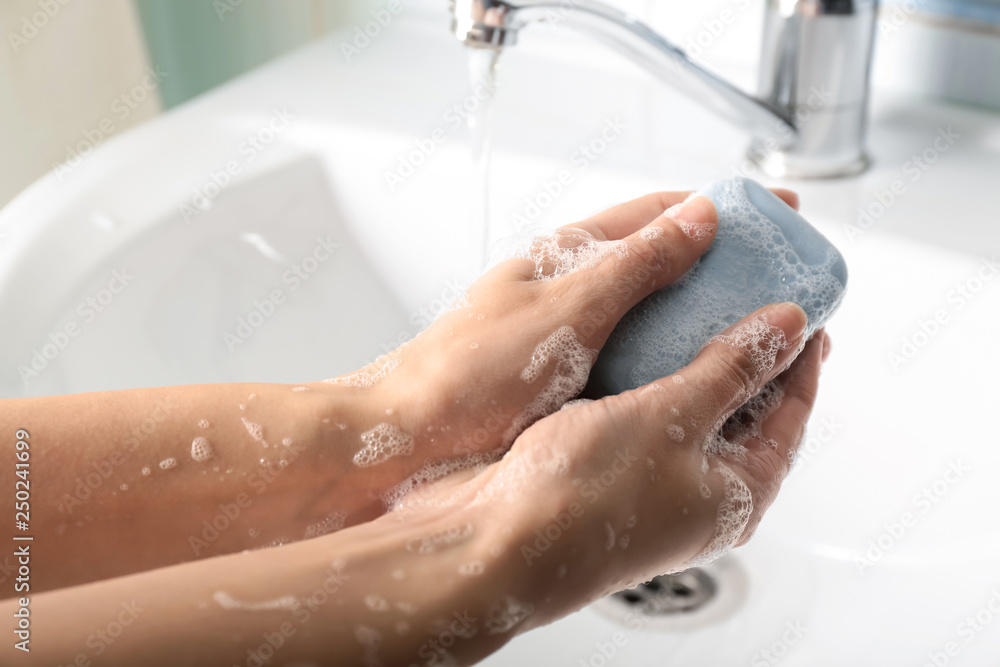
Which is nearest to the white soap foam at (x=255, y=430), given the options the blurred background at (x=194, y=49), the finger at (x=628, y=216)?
the finger at (x=628, y=216)

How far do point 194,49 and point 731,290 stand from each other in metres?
0.87

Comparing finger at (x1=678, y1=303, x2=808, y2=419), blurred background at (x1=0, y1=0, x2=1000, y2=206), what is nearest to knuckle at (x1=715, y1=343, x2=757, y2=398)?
finger at (x1=678, y1=303, x2=808, y2=419)

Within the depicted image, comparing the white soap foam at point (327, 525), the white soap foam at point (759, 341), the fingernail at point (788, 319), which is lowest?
the white soap foam at point (327, 525)

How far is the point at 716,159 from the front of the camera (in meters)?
0.81

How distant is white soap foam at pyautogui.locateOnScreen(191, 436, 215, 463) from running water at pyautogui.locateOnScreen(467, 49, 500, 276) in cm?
29

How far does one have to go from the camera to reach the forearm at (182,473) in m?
0.47

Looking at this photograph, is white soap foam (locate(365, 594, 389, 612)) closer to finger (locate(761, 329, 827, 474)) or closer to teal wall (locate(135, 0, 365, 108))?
finger (locate(761, 329, 827, 474))

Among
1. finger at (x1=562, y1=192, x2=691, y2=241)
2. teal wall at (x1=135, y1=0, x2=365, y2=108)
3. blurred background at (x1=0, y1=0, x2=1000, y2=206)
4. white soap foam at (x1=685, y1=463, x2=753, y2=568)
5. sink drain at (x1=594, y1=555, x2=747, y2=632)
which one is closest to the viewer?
white soap foam at (x1=685, y1=463, x2=753, y2=568)

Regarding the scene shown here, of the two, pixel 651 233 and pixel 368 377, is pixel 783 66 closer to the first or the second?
pixel 651 233

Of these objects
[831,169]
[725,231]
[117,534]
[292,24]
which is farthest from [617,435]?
[292,24]


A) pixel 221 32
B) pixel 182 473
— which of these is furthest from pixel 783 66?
Answer: pixel 221 32

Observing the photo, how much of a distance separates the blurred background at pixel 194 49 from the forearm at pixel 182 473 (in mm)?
584

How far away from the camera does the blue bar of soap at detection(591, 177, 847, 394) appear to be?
1.67ft

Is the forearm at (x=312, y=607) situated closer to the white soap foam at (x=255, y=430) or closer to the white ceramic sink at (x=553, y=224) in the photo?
the white soap foam at (x=255, y=430)
